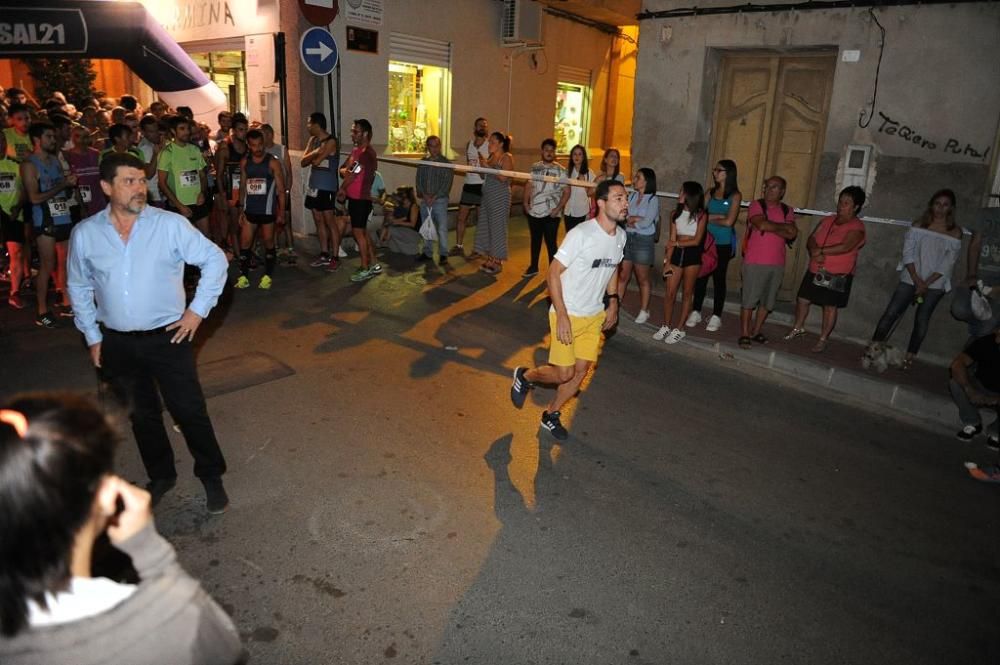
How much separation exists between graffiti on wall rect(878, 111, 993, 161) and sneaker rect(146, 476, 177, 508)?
26.3ft

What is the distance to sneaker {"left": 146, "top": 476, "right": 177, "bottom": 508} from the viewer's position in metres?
4.42

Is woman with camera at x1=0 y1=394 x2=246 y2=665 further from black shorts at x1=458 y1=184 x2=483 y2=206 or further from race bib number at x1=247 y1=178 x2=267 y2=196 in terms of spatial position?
black shorts at x1=458 y1=184 x2=483 y2=206

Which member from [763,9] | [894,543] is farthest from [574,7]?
[894,543]

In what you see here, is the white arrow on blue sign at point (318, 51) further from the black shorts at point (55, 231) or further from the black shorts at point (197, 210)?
the black shorts at point (55, 231)

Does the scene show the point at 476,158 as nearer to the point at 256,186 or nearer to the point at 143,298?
the point at 256,186

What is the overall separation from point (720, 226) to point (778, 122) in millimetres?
2108

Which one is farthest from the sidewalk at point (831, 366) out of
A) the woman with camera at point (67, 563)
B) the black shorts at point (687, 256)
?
the woman with camera at point (67, 563)

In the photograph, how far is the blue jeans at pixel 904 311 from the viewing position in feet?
24.2

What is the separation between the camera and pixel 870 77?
807 centimetres

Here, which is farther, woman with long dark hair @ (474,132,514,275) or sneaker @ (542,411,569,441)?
woman with long dark hair @ (474,132,514,275)

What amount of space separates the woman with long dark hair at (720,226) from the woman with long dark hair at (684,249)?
9.6 inches

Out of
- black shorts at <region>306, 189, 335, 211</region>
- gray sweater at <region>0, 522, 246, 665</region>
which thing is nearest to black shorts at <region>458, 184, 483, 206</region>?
black shorts at <region>306, 189, 335, 211</region>

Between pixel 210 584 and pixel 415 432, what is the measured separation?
2.09 meters

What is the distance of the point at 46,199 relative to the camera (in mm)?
7496
